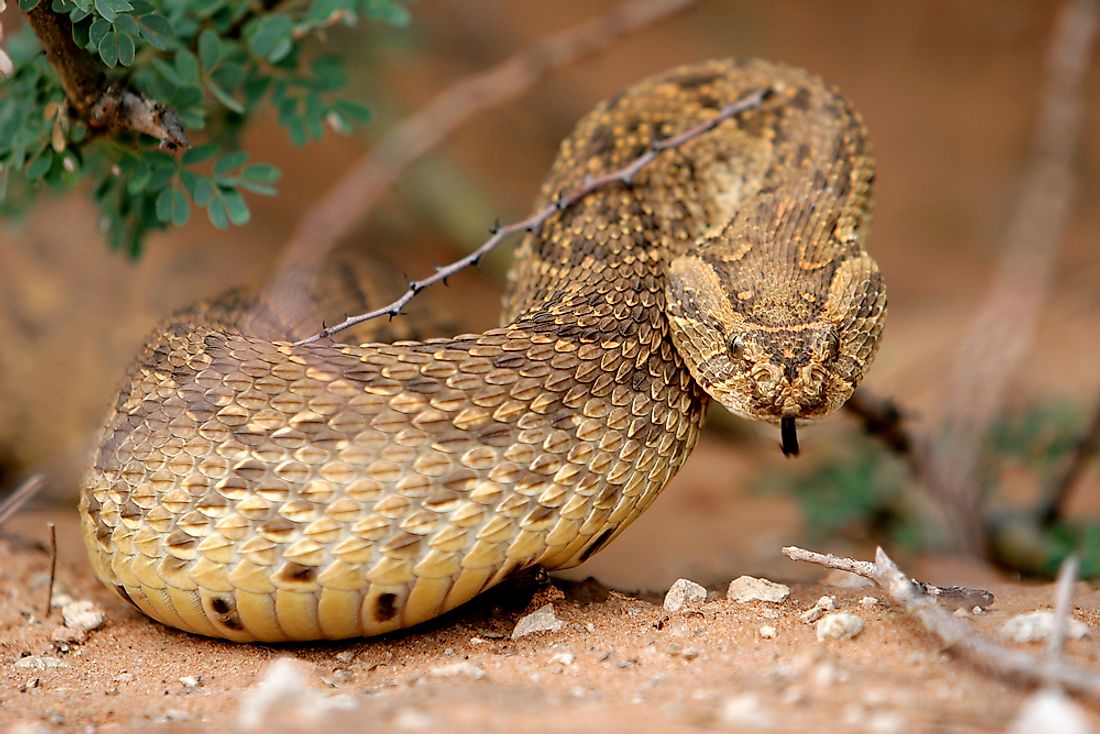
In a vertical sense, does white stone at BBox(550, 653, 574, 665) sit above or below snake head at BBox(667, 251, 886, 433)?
below

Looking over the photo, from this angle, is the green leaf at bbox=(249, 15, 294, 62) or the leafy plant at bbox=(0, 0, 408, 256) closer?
the leafy plant at bbox=(0, 0, 408, 256)

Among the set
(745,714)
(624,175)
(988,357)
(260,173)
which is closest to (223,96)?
(260,173)

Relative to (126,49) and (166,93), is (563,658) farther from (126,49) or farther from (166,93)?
(166,93)

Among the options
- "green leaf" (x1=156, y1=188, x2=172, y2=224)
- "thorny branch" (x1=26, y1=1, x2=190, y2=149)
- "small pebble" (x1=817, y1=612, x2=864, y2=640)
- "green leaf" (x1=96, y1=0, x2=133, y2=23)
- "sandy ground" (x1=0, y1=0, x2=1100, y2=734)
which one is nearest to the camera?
"sandy ground" (x1=0, y1=0, x2=1100, y2=734)

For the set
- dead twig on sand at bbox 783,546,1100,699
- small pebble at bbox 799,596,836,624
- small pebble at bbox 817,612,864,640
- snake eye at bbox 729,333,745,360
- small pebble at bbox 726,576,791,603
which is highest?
snake eye at bbox 729,333,745,360

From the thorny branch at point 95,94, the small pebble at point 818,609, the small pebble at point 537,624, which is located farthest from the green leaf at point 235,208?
the small pebble at point 818,609

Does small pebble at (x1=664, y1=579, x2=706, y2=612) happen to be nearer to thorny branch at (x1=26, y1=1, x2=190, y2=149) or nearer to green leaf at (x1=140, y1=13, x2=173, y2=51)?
thorny branch at (x1=26, y1=1, x2=190, y2=149)

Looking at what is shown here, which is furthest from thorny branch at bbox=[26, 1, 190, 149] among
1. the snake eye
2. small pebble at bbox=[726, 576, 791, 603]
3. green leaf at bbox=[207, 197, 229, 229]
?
small pebble at bbox=[726, 576, 791, 603]
